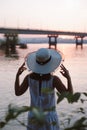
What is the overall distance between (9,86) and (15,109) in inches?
806

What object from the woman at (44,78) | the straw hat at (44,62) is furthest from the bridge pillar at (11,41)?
the straw hat at (44,62)

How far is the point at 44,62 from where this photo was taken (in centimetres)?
363

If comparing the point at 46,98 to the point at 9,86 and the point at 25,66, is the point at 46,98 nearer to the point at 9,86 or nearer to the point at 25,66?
the point at 25,66

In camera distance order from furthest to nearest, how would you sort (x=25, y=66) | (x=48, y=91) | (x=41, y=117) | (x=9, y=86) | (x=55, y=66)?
1. (x=9, y=86)
2. (x=25, y=66)
3. (x=55, y=66)
4. (x=48, y=91)
5. (x=41, y=117)

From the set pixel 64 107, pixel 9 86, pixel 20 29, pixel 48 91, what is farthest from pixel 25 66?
pixel 20 29


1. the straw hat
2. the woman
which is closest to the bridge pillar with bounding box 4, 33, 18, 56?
the woman

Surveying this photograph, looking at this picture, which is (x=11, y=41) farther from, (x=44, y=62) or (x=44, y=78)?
(x=44, y=62)

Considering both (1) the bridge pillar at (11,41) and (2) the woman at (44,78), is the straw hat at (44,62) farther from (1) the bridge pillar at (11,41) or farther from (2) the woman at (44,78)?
(1) the bridge pillar at (11,41)

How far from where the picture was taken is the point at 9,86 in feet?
71.7

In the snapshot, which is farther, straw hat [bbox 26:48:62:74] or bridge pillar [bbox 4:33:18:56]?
bridge pillar [bbox 4:33:18:56]

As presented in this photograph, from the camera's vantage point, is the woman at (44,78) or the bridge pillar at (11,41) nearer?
the woman at (44,78)

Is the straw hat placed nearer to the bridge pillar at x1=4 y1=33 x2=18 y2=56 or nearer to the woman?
the woman

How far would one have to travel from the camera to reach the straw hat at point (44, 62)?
3.57 m

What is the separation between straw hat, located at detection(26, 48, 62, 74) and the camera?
357cm
